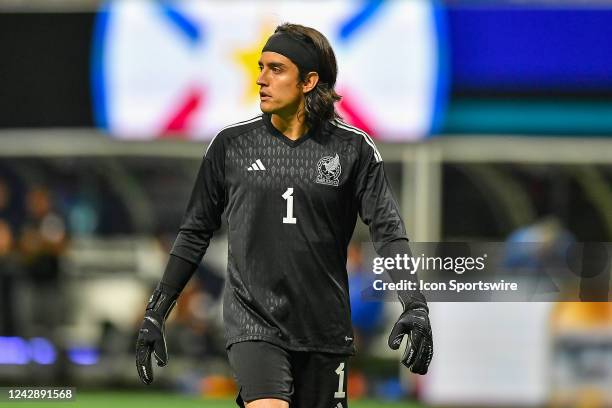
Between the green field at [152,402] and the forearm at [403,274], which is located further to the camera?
the green field at [152,402]

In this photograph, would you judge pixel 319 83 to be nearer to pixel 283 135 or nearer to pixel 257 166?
pixel 283 135

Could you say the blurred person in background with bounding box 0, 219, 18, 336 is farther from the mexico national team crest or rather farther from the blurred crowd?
the mexico national team crest

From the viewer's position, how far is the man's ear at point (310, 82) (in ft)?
18.2

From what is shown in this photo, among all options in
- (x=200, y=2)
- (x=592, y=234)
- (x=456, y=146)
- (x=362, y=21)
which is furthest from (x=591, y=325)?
(x=200, y=2)

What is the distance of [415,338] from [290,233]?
623 millimetres

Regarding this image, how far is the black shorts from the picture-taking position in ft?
17.5

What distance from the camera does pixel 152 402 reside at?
12539 millimetres

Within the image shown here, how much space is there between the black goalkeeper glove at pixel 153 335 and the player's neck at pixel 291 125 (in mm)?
778

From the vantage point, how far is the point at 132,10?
13797mm

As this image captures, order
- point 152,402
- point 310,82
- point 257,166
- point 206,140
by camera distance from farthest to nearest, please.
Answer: point 206,140, point 152,402, point 310,82, point 257,166

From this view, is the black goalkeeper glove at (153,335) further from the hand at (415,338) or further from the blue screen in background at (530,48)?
the blue screen in background at (530,48)

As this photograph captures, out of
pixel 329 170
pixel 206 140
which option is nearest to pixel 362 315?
pixel 206 140

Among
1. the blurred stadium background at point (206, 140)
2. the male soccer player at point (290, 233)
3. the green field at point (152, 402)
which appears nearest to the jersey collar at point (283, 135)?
the male soccer player at point (290, 233)

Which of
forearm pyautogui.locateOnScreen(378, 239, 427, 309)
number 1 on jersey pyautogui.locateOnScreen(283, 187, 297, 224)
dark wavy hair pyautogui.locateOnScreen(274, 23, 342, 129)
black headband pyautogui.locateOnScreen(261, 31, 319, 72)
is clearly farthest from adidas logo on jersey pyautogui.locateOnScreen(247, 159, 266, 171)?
forearm pyautogui.locateOnScreen(378, 239, 427, 309)
